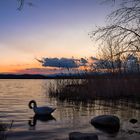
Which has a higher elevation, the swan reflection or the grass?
the grass

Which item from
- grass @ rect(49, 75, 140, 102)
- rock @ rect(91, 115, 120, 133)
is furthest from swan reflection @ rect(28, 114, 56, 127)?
grass @ rect(49, 75, 140, 102)

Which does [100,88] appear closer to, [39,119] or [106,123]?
[39,119]

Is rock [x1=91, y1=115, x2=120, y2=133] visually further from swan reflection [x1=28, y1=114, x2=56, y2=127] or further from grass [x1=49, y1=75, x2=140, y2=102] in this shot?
grass [x1=49, y1=75, x2=140, y2=102]

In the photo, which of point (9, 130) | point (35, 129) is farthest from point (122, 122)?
point (9, 130)

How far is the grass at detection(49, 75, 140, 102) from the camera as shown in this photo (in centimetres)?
2261

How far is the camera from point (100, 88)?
23156mm

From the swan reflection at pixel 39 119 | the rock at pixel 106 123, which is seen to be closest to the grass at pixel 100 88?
the swan reflection at pixel 39 119

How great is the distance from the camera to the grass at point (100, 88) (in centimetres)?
2261

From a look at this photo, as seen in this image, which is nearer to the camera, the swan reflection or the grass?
the swan reflection

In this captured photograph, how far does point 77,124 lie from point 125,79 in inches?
384

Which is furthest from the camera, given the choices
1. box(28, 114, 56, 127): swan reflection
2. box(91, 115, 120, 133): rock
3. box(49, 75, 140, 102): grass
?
box(49, 75, 140, 102): grass

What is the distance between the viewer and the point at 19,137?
10.7 meters

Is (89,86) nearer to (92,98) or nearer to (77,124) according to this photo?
(92,98)

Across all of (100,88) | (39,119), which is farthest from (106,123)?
(100,88)
